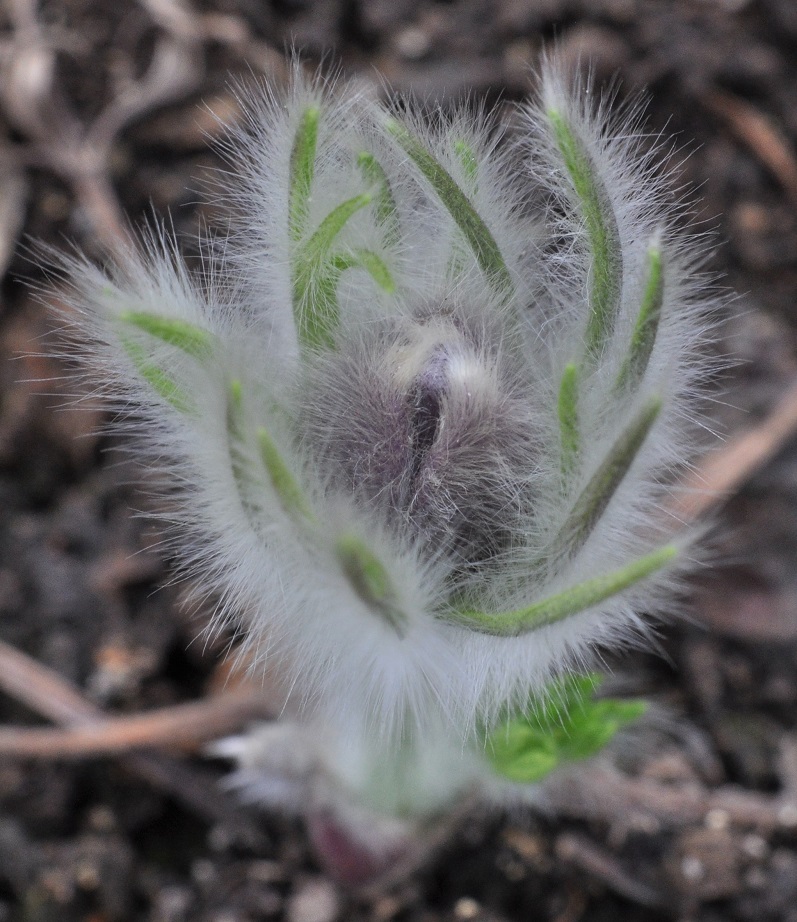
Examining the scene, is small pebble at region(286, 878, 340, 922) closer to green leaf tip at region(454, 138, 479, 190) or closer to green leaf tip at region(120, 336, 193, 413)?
green leaf tip at region(120, 336, 193, 413)

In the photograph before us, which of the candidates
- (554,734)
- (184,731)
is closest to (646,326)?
(554,734)

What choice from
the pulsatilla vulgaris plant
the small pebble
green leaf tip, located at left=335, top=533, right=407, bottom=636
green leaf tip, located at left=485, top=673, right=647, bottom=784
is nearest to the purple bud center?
the pulsatilla vulgaris plant

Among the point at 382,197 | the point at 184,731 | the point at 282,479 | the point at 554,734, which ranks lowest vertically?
the point at 184,731

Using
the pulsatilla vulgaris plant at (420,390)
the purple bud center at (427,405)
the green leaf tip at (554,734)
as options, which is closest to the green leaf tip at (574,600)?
the pulsatilla vulgaris plant at (420,390)

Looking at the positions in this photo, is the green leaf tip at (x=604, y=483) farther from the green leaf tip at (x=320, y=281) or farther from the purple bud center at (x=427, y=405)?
the green leaf tip at (x=320, y=281)

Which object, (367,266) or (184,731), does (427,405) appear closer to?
(367,266)
